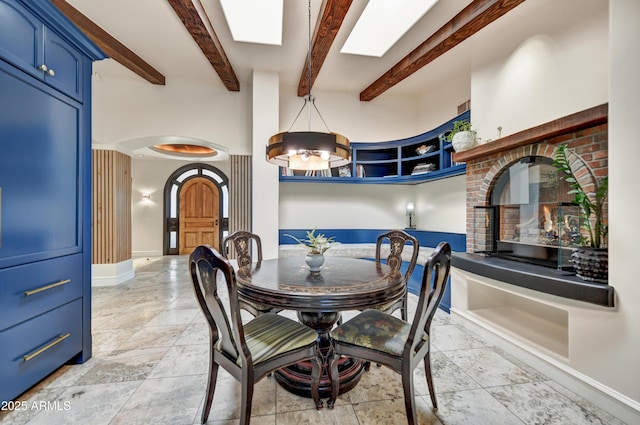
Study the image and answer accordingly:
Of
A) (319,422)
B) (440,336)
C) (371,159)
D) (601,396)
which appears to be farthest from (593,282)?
(371,159)

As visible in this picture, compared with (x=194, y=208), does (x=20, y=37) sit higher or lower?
higher

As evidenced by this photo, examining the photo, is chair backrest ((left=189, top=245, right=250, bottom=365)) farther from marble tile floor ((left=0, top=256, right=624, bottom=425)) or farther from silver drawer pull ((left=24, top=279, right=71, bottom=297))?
silver drawer pull ((left=24, top=279, right=71, bottom=297))

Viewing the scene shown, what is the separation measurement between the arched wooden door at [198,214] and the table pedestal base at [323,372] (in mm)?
5933

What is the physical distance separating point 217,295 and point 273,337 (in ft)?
1.55

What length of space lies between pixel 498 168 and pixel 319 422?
2.72 metres

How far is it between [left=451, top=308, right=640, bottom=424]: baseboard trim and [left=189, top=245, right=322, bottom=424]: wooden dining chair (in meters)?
1.67

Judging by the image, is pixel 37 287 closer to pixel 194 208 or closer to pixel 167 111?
pixel 167 111

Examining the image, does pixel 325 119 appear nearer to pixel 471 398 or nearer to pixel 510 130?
pixel 510 130

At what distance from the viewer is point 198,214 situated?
7082 mm

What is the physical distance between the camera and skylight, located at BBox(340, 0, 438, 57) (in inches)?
97.8

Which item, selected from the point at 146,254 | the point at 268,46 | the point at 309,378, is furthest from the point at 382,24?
the point at 146,254

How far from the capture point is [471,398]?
1.63m

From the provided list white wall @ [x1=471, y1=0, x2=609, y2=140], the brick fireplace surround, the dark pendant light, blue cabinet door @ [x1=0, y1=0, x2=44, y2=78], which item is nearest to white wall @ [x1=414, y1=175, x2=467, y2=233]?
the brick fireplace surround

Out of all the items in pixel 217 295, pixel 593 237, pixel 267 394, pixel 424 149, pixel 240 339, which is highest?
pixel 424 149
